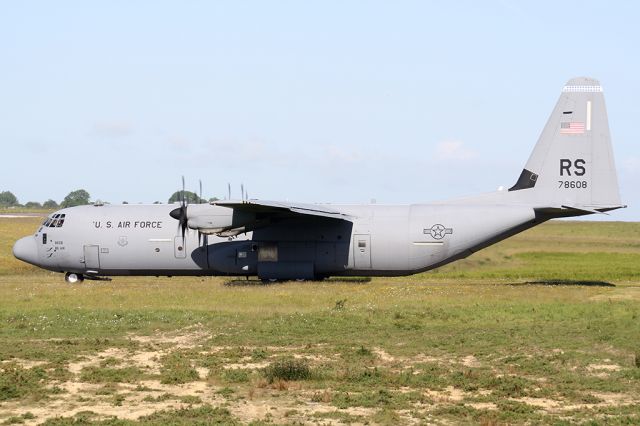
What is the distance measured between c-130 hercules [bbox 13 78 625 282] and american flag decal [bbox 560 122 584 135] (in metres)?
0.04

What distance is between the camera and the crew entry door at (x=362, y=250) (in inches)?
1483

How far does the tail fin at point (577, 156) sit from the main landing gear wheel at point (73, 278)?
21.3 meters

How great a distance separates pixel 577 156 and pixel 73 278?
23551 mm

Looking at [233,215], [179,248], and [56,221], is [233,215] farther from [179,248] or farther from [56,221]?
[56,221]

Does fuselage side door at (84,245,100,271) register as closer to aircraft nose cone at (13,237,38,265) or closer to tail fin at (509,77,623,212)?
aircraft nose cone at (13,237,38,265)

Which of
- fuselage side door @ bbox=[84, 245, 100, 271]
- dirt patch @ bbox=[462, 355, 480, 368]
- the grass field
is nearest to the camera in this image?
the grass field

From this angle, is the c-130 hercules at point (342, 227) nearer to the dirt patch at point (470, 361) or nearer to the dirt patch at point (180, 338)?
the dirt patch at point (180, 338)

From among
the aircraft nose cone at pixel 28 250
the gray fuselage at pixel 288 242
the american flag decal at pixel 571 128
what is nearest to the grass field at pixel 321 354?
the gray fuselage at pixel 288 242

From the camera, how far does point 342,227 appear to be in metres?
38.1

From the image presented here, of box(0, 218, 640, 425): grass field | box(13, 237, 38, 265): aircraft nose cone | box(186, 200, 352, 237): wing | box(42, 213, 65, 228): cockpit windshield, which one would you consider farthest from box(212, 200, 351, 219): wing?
box(13, 237, 38, 265): aircraft nose cone

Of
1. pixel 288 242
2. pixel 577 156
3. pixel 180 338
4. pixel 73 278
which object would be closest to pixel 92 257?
pixel 73 278

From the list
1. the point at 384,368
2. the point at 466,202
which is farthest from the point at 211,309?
the point at 466,202

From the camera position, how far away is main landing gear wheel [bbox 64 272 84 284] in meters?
41.0

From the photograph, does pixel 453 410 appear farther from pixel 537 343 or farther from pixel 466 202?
pixel 466 202
